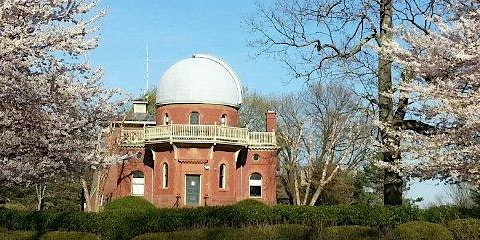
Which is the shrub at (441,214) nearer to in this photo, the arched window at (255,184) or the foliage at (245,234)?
the foliage at (245,234)

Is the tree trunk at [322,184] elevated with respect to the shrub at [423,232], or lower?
elevated

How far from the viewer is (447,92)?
11.2 meters

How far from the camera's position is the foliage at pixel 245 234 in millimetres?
15391

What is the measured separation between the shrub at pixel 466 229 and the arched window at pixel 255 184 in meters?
34.3

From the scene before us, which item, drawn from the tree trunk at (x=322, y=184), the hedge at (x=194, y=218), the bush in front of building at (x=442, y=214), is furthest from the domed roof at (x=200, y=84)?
the bush in front of building at (x=442, y=214)

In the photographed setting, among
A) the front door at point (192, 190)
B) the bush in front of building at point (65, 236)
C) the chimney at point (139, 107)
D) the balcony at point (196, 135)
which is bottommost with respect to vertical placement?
the bush in front of building at point (65, 236)

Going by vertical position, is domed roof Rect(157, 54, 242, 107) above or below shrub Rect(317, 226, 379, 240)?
above

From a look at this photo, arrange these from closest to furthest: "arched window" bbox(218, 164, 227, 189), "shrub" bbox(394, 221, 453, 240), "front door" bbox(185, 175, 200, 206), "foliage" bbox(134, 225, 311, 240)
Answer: "shrub" bbox(394, 221, 453, 240) → "foliage" bbox(134, 225, 311, 240) → "front door" bbox(185, 175, 200, 206) → "arched window" bbox(218, 164, 227, 189)

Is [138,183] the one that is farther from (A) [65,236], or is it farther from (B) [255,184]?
(A) [65,236]

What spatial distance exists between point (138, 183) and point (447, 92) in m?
40.2

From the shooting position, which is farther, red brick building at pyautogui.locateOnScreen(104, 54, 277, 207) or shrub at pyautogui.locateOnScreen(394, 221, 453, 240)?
red brick building at pyautogui.locateOnScreen(104, 54, 277, 207)

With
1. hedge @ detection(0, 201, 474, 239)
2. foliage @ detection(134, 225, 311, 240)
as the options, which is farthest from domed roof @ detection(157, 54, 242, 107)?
foliage @ detection(134, 225, 311, 240)

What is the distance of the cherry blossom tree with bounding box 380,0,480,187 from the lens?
35.2 ft

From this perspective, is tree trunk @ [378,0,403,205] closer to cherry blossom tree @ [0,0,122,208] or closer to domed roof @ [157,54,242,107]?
cherry blossom tree @ [0,0,122,208]
